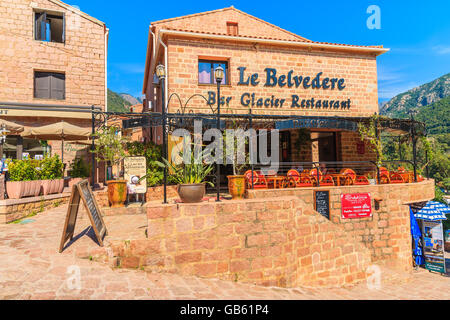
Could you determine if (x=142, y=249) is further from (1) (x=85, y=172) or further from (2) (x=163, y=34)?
(2) (x=163, y=34)

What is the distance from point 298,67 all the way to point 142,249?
11.2 metres

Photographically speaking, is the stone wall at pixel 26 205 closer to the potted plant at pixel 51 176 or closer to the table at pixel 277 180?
the potted plant at pixel 51 176

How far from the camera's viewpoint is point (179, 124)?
9344 mm

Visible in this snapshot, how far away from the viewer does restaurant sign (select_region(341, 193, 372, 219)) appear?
8305mm

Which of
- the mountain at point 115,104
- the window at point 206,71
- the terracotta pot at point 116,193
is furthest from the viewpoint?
the mountain at point 115,104

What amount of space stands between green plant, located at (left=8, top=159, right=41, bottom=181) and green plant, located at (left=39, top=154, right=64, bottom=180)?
0.32m

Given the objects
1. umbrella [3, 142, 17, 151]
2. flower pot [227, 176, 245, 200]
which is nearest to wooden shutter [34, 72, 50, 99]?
umbrella [3, 142, 17, 151]

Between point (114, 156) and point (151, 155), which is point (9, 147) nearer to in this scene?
point (114, 156)

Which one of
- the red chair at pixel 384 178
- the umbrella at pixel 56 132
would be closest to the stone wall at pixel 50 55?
the umbrella at pixel 56 132

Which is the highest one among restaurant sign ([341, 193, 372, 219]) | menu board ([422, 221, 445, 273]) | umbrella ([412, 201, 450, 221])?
restaurant sign ([341, 193, 372, 219])

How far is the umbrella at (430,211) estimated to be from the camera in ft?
31.2

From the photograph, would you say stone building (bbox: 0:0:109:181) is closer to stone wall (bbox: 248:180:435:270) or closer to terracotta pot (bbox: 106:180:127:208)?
terracotta pot (bbox: 106:180:127:208)

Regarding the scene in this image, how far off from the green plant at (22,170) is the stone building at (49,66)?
4.69m
